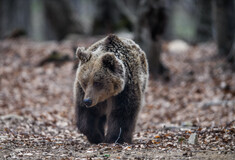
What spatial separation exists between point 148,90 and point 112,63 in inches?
281

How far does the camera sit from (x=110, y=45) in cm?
607

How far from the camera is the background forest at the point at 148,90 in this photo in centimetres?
555

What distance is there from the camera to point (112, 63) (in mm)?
5492

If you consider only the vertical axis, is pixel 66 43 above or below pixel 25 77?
above

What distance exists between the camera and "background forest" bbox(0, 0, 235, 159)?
555cm

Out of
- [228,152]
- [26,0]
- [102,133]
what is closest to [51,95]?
[102,133]

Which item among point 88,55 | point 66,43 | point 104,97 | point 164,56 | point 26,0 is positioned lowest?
point 104,97

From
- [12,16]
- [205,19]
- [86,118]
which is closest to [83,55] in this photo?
[86,118]

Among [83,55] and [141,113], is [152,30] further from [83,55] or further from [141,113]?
[83,55]

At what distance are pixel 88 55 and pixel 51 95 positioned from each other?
21.9 ft

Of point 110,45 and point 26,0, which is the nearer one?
point 110,45

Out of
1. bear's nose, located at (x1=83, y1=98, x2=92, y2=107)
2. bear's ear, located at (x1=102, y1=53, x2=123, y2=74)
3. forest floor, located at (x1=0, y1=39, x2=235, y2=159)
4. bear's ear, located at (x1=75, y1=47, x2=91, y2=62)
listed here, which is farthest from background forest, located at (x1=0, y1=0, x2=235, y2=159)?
bear's ear, located at (x1=75, y1=47, x2=91, y2=62)

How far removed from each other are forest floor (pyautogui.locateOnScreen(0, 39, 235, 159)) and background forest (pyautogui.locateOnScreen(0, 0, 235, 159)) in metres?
0.02

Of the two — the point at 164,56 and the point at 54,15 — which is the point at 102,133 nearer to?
the point at 164,56
